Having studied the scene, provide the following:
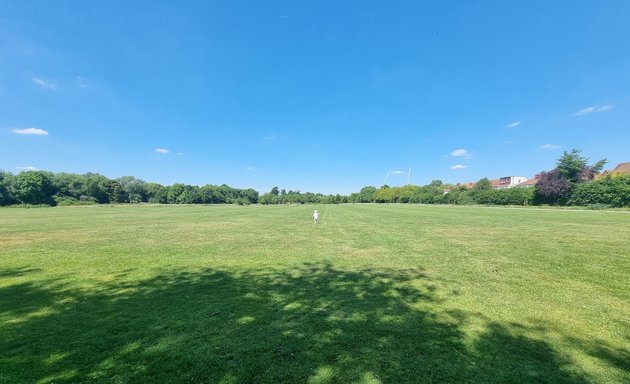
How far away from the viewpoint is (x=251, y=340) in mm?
4418

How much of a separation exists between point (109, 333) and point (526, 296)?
8239mm

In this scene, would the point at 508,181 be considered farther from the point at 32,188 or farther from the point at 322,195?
the point at 32,188

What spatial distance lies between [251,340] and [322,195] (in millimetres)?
189302

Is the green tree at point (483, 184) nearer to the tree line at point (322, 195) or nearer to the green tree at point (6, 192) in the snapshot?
the tree line at point (322, 195)

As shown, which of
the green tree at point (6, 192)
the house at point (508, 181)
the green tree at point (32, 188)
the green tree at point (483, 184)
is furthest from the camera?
the house at point (508, 181)

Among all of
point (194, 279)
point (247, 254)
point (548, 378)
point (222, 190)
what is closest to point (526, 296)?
point (548, 378)

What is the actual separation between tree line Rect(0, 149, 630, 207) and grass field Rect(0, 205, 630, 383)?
6281 centimetres

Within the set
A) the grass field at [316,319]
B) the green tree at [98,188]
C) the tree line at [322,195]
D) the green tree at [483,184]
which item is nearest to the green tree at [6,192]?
the tree line at [322,195]

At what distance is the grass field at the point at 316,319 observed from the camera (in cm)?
371

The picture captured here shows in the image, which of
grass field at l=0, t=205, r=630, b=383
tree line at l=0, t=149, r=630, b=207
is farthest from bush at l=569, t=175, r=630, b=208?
grass field at l=0, t=205, r=630, b=383

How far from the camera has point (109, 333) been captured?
4652mm

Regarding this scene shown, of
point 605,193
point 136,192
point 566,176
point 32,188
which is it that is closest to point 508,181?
point 566,176

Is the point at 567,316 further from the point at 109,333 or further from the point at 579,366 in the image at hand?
the point at 109,333

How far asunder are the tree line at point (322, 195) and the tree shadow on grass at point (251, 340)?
6603 cm
